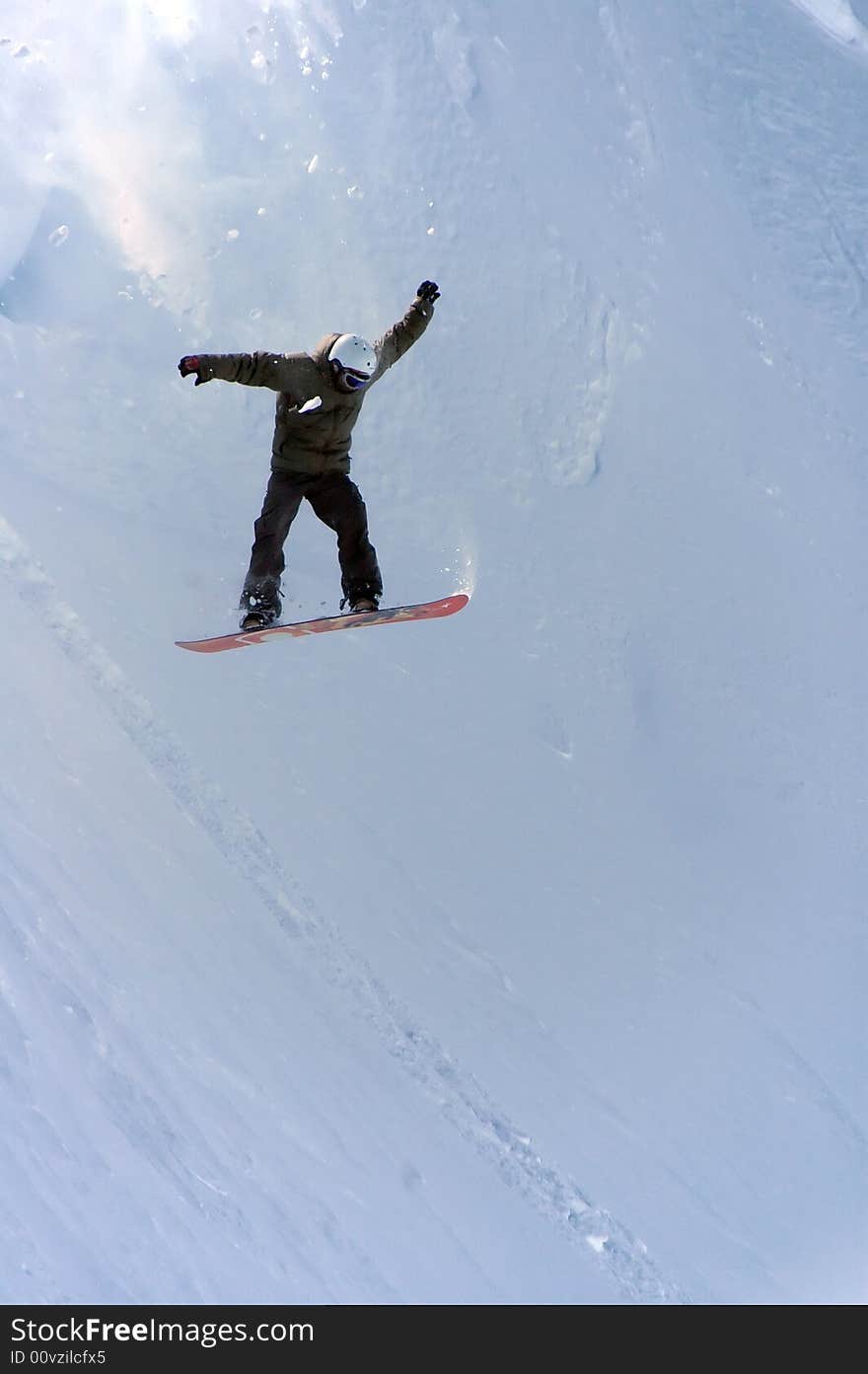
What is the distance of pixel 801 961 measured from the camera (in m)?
8.38

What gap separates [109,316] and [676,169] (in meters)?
4.10

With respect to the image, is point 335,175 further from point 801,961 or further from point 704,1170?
point 704,1170

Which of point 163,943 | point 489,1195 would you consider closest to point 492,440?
point 163,943

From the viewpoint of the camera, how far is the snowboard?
6258 mm

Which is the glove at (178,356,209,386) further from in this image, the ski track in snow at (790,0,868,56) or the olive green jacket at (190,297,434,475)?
the ski track in snow at (790,0,868,56)

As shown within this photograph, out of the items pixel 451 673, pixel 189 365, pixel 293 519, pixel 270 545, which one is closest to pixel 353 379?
pixel 189 365

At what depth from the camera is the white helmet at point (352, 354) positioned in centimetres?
550

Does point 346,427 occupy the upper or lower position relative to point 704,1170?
upper

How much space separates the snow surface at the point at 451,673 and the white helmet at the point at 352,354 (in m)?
2.12

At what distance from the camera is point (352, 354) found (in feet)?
18.1

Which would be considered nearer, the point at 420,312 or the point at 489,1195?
the point at 420,312

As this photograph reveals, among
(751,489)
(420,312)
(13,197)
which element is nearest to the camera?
(420,312)

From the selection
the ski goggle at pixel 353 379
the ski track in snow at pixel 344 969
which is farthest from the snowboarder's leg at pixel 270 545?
the ski track in snow at pixel 344 969

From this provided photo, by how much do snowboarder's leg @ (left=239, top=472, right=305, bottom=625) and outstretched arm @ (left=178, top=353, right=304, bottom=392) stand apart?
22.9 inches
